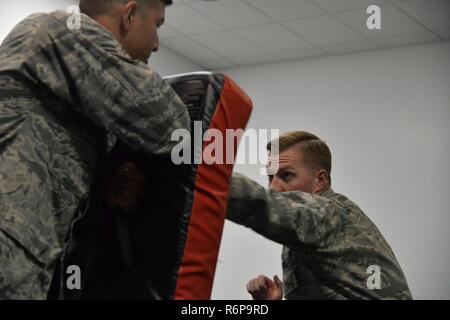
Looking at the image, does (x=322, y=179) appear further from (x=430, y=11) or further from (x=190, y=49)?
(x=190, y=49)

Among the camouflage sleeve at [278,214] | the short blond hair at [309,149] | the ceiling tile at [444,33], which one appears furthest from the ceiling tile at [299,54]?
the camouflage sleeve at [278,214]

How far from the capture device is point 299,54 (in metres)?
6.66

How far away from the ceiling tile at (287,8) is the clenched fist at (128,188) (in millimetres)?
3892

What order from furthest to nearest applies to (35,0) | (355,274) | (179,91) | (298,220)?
(35,0)
(355,274)
(298,220)
(179,91)

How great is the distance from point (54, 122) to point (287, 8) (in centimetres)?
409

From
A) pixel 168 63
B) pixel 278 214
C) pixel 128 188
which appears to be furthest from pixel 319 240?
pixel 168 63

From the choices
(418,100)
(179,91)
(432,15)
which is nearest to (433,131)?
(418,100)

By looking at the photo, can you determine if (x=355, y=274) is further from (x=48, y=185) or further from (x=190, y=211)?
(x=48, y=185)

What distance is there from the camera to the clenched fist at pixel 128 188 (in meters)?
1.83

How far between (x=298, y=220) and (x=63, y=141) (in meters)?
0.71

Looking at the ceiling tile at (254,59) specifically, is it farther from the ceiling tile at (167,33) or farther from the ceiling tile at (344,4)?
the ceiling tile at (344,4)

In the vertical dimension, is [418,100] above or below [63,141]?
above
